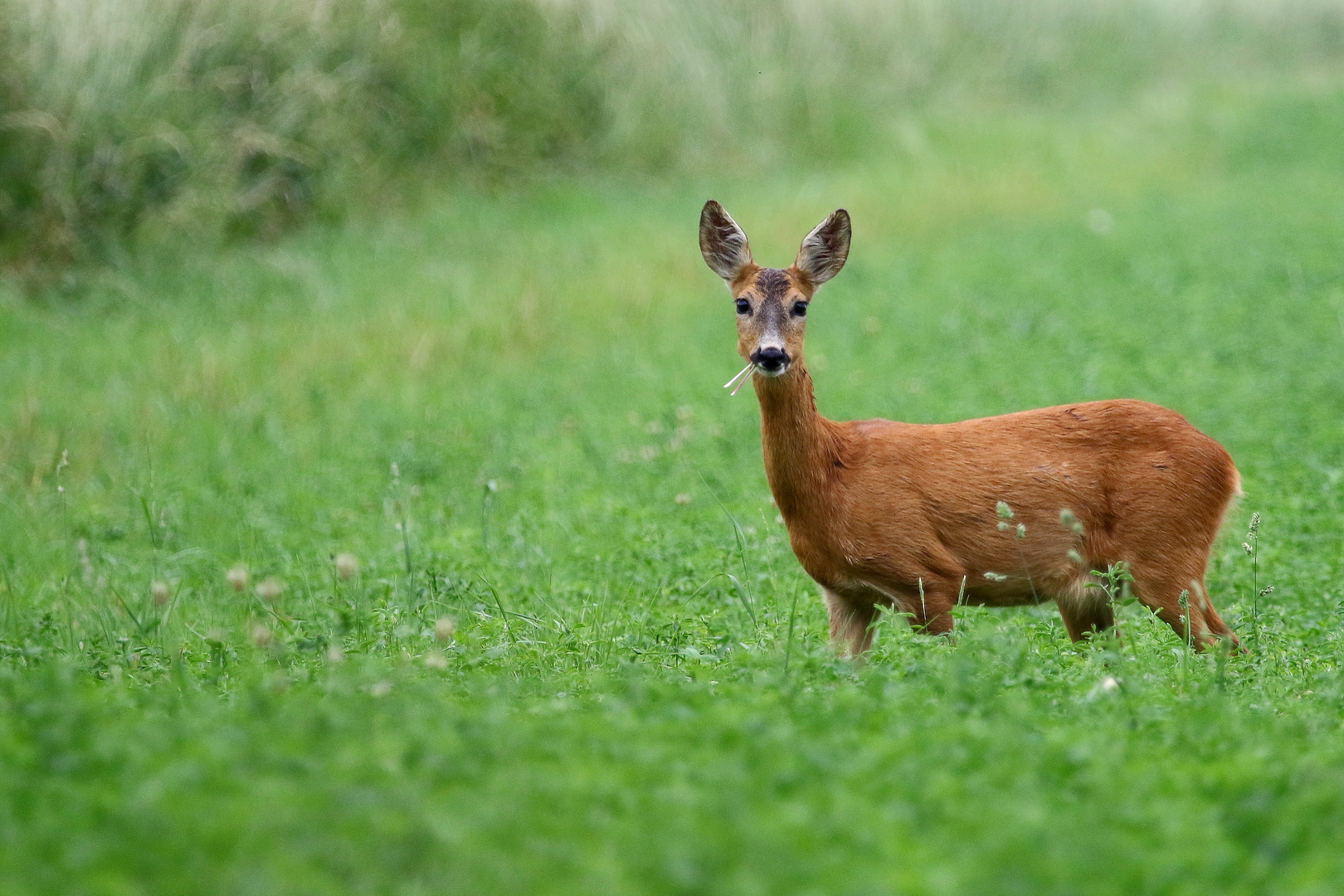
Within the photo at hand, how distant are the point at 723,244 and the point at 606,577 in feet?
4.77

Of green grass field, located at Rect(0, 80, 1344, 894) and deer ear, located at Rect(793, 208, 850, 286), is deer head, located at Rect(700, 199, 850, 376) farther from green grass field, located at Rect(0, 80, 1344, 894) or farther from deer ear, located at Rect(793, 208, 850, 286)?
green grass field, located at Rect(0, 80, 1344, 894)

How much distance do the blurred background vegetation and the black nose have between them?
22.5 ft

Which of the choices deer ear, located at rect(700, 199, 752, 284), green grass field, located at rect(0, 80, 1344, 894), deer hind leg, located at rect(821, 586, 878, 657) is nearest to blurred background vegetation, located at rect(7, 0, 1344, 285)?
green grass field, located at rect(0, 80, 1344, 894)

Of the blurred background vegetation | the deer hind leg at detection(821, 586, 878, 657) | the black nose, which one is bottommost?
the deer hind leg at detection(821, 586, 878, 657)

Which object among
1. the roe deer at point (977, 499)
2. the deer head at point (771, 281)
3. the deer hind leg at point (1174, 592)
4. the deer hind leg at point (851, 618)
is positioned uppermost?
the deer head at point (771, 281)

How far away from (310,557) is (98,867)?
413 cm

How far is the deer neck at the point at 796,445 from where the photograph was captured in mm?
5410

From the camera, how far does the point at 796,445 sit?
545cm

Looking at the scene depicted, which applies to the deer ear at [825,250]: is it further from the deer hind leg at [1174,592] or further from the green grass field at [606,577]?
the deer hind leg at [1174,592]

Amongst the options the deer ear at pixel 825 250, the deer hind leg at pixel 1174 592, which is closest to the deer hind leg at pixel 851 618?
the deer hind leg at pixel 1174 592

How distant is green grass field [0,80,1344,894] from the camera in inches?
113

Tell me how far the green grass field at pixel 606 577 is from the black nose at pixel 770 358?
2.18ft

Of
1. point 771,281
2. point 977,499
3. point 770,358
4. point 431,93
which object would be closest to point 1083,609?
point 977,499

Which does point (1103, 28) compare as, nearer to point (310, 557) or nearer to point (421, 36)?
point (421, 36)
